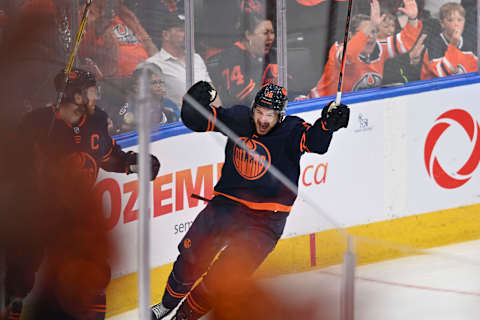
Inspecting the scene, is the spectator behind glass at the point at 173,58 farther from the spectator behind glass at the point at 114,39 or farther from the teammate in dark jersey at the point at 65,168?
the teammate in dark jersey at the point at 65,168

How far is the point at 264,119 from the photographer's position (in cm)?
294

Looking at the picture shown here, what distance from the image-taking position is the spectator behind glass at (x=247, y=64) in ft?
11.3

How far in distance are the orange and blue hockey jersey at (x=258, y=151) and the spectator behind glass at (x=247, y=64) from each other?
0.43 metres

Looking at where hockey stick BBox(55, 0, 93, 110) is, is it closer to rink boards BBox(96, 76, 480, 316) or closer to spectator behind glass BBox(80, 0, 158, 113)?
spectator behind glass BBox(80, 0, 158, 113)

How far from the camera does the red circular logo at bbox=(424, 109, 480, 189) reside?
414 cm

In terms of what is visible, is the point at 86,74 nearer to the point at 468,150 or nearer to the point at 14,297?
the point at 14,297

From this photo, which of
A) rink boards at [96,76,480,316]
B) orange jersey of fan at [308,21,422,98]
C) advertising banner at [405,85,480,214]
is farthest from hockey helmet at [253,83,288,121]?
advertising banner at [405,85,480,214]

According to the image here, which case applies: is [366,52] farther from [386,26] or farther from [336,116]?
[336,116]

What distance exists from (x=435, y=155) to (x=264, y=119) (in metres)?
1.64

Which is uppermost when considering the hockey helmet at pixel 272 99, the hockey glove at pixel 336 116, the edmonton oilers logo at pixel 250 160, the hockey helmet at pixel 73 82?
the hockey helmet at pixel 73 82

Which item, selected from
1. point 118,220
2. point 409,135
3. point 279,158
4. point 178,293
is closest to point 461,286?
point 279,158

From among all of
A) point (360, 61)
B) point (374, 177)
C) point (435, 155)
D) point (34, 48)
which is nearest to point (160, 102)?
point (34, 48)

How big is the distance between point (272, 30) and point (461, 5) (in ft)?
4.18

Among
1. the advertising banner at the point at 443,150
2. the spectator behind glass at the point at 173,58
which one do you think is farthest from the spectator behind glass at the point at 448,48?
the spectator behind glass at the point at 173,58
